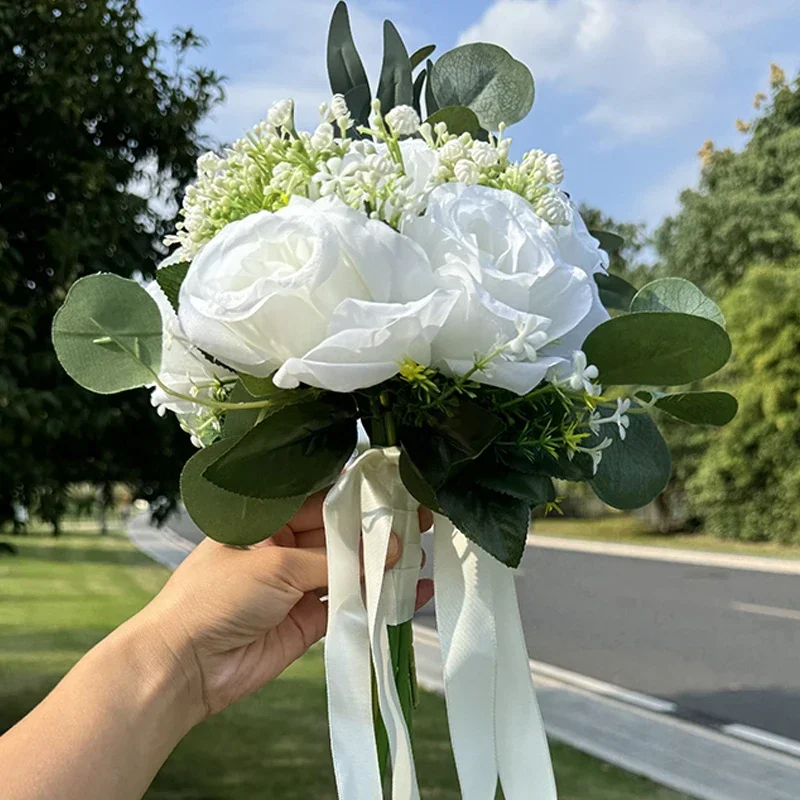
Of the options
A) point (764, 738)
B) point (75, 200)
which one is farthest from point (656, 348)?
point (764, 738)

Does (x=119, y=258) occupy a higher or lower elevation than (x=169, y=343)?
higher

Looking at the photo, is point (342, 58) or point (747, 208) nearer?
point (342, 58)

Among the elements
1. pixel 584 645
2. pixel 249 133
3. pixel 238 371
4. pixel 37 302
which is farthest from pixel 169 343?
pixel 584 645

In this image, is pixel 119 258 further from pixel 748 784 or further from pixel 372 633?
pixel 748 784

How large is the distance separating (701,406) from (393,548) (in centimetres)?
44

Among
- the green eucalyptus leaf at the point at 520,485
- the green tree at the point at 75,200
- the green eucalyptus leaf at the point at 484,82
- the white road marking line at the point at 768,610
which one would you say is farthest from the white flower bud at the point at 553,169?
the white road marking line at the point at 768,610

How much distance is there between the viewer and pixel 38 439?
375 centimetres

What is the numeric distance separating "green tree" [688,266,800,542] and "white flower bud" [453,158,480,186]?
63.9ft

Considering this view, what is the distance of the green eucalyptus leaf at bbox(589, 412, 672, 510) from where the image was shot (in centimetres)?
128

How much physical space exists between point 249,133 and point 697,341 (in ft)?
1.94

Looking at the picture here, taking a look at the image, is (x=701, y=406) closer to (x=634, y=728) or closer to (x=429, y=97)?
(x=429, y=97)

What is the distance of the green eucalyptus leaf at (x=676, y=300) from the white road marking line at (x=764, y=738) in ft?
18.4

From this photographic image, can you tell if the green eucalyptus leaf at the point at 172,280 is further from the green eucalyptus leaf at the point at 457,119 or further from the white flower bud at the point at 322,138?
the green eucalyptus leaf at the point at 457,119

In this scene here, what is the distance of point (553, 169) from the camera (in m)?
1.18
